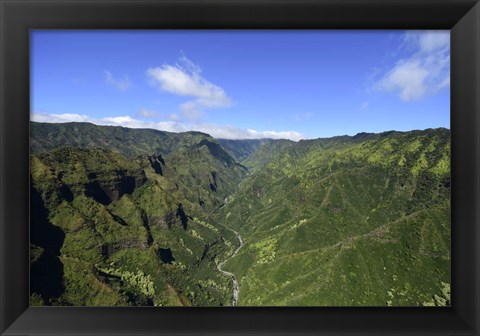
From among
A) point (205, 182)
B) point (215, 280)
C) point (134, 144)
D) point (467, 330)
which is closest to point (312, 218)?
point (215, 280)

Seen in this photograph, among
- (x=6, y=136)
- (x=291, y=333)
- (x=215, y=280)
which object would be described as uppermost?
(x=6, y=136)

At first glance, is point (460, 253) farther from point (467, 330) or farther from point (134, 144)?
point (134, 144)

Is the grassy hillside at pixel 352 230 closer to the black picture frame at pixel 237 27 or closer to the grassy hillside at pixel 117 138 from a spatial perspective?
the black picture frame at pixel 237 27

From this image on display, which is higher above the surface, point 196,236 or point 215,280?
point 196,236

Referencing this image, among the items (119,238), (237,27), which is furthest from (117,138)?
(237,27)

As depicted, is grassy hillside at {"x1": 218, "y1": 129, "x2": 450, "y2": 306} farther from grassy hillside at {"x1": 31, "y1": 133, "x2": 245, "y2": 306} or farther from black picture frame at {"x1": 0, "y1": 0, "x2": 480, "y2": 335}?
black picture frame at {"x1": 0, "y1": 0, "x2": 480, "y2": 335}

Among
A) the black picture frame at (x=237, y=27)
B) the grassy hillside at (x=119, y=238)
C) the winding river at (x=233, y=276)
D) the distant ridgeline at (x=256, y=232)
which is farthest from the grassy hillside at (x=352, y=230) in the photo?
the black picture frame at (x=237, y=27)

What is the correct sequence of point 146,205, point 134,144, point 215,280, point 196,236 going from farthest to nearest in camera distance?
1. point 134,144
2. point 196,236
3. point 146,205
4. point 215,280
